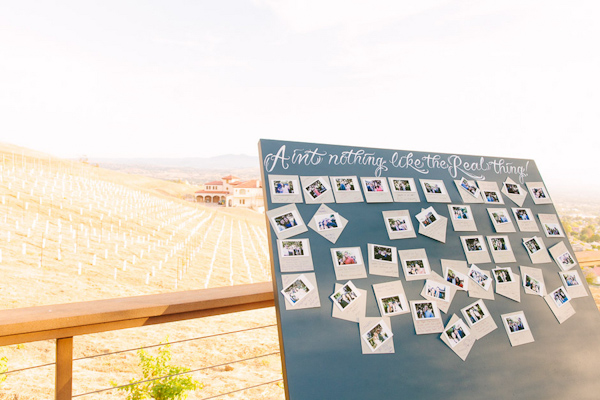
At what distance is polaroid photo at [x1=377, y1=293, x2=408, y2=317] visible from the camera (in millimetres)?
1034

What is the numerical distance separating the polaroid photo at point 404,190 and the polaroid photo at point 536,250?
0.53 m

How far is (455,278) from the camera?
46.3 inches

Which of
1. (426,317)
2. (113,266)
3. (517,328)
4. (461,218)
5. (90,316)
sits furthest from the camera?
(113,266)

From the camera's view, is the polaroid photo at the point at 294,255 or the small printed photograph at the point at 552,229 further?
the small printed photograph at the point at 552,229

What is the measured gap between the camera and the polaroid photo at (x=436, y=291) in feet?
3.65

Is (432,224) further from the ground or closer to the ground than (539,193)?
closer to the ground

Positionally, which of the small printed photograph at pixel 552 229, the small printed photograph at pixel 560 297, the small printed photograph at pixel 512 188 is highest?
the small printed photograph at pixel 512 188

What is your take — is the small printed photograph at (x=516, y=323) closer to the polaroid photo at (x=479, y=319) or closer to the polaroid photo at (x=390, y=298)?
the polaroid photo at (x=479, y=319)

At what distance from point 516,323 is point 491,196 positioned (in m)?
0.50

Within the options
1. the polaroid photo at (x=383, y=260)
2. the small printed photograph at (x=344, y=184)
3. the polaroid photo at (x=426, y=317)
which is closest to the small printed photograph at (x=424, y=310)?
the polaroid photo at (x=426, y=317)

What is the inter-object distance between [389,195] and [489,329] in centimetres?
56

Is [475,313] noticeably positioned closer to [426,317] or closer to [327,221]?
[426,317]

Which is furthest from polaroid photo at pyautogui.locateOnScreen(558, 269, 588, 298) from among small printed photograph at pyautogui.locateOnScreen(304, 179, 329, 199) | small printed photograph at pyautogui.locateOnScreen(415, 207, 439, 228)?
small printed photograph at pyautogui.locateOnScreen(304, 179, 329, 199)

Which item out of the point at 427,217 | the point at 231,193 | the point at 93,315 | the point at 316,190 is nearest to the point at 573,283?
the point at 427,217
